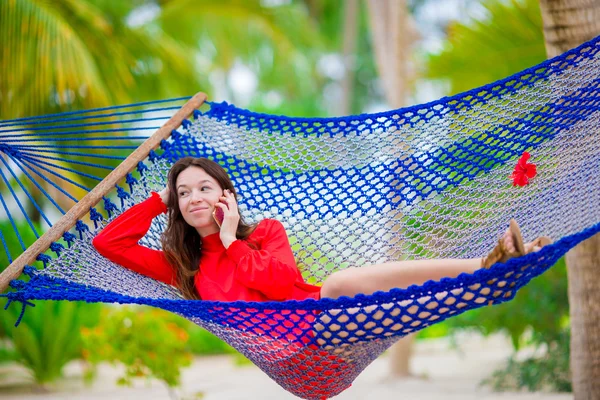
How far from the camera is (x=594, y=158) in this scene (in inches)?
75.2

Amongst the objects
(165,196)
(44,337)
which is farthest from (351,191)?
(44,337)

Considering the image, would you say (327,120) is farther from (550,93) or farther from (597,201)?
(597,201)

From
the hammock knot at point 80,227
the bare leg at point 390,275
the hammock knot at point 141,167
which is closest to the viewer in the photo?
the bare leg at point 390,275

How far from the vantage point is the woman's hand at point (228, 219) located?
73.0 inches

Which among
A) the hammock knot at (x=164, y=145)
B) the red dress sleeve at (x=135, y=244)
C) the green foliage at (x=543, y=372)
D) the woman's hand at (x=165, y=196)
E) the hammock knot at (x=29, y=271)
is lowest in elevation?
the green foliage at (x=543, y=372)

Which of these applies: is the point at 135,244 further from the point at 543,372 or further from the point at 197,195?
the point at 543,372

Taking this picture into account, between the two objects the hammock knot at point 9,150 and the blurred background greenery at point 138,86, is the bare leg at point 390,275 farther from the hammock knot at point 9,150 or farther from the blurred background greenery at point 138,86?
the blurred background greenery at point 138,86

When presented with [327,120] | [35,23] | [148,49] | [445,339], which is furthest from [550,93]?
[445,339]

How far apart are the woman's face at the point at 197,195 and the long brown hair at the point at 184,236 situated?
22 mm

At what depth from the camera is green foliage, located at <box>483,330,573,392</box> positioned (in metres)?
3.61

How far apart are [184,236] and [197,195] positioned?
145mm

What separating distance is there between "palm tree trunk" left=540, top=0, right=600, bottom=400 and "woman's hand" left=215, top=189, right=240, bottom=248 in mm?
1117

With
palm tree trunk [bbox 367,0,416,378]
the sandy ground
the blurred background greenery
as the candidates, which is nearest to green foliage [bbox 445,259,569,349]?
the blurred background greenery

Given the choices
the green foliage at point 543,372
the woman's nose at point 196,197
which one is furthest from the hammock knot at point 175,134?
the green foliage at point 543,372
